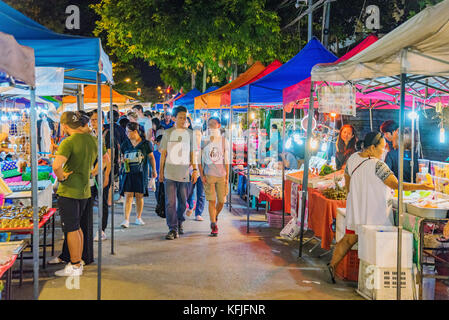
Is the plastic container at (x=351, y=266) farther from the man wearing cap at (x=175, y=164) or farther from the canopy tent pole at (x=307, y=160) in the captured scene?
the man wearing cap at (x=175, y=164)

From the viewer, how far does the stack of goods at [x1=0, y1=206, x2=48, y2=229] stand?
5418 mm

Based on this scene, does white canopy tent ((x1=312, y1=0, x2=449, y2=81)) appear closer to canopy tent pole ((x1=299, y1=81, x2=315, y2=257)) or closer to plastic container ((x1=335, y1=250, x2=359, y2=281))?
canopy tent pole ((x1=299, y1=81, x2=315, y2=257))

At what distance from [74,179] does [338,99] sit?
392 centimetres

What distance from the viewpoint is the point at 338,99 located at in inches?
276

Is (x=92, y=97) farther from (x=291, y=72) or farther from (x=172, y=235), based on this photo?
(x=172, y=235)

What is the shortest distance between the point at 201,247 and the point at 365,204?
3.01 metres

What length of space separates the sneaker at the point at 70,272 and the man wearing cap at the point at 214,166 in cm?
292

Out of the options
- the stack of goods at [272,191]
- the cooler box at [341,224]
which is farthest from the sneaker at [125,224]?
the cooler box at [341,224]

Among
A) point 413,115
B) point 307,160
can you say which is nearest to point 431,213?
point 307,160

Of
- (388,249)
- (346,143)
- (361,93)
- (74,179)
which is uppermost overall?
(361,93)

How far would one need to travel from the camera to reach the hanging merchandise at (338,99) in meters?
6.91
